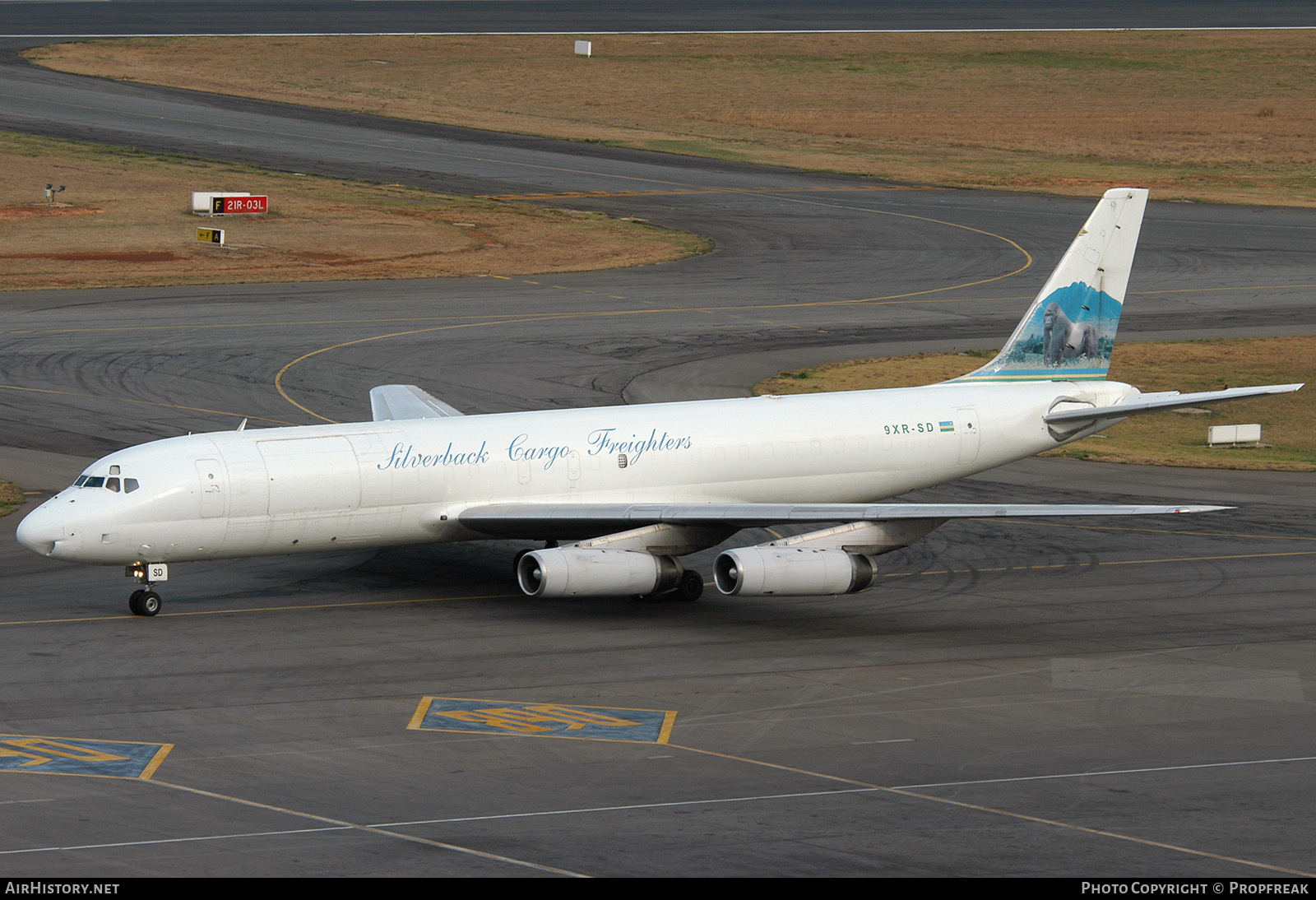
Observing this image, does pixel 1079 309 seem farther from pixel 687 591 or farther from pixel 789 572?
pixel 789 572

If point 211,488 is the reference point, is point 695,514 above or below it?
below

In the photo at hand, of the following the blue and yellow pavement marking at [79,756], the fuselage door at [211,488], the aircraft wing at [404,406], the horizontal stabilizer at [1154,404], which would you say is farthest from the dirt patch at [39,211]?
the blue and yellow pavement marking at [79,756]

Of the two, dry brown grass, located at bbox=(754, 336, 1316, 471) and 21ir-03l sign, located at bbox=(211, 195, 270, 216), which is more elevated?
21ir-03l sign, located at bbox=(211, 195, 270, 216)

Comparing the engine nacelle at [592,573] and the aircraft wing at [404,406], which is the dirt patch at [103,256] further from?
the engine nacelle at [592,573]

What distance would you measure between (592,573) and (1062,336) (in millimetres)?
16052

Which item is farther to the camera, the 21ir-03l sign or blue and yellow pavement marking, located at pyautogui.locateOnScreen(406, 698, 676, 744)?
the 21ir-03l sign

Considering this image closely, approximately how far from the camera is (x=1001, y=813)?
2492cm

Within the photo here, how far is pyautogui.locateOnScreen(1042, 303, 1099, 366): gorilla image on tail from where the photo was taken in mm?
44594

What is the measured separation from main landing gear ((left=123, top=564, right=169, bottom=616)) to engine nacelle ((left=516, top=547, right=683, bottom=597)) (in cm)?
759

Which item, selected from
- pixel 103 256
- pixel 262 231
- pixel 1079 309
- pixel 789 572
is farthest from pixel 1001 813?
pixel 262 231

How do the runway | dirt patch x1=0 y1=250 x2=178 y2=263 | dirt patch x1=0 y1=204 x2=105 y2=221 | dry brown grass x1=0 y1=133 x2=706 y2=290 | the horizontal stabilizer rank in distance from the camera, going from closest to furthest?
the runway, the horizontal stabilizer, dry brown grass x1=0 y1=133 x2=706 y2=290, dirt patch x1=0 y1=250 x2=178 y2=263, dirt patch x1=0 y1=204 x2=105 y2=221

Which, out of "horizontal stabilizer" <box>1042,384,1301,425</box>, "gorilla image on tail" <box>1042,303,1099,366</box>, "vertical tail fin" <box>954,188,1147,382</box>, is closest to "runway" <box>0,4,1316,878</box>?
→ "horizontal stabilizer" <box>1042,384,1301,425</box>

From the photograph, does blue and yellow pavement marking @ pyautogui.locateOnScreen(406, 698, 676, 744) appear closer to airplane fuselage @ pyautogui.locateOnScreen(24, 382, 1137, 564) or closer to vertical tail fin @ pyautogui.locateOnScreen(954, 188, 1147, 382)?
airplane fuselage @ pyautogui.locateOnScreen(24, 382, 1137, 564)

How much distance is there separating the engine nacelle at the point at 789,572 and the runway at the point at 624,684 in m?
1.15
